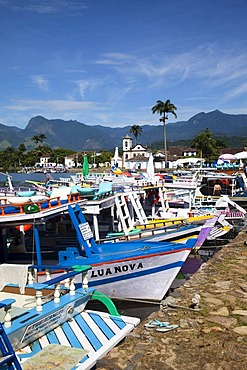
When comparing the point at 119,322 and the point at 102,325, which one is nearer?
the point at 102,325

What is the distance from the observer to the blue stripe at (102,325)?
6348 mm

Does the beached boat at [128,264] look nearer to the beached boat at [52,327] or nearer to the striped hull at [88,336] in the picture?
the beached boat at [52,327]

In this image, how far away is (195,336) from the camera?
6.92 meters

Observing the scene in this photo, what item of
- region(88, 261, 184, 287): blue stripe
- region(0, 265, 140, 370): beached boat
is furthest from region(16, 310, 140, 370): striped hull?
region(88, 261, 184, 287): blue stripe

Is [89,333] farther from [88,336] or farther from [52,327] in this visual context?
[52,327]

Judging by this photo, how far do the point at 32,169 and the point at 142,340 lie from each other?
393ft

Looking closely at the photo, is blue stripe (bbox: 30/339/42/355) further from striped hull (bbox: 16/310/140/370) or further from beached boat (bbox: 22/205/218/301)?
beached boat (bbox: 22/205/218/301)

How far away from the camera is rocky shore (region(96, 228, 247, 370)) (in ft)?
19.7

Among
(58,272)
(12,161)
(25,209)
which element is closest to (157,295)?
(58,272)

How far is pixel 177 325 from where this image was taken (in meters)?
7.37

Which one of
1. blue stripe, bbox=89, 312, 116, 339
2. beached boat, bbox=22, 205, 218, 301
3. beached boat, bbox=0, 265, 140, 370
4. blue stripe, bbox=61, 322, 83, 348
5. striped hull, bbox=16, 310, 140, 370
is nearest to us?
beached boat, bbox=0, 265, 140, 370

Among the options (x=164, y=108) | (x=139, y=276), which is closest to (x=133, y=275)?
(x=139, y=276)

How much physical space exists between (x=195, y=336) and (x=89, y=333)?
1986 mm

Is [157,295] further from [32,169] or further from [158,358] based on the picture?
[32,169]
